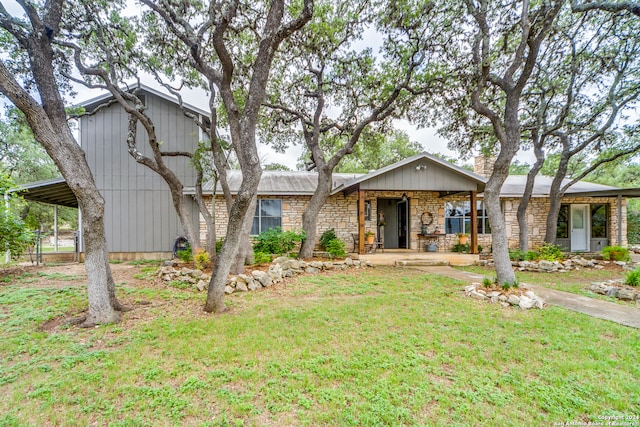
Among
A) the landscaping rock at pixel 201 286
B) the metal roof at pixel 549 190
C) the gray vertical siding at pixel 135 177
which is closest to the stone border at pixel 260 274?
the landscaping rock at pixel 201 286

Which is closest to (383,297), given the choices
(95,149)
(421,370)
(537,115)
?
(421,370)

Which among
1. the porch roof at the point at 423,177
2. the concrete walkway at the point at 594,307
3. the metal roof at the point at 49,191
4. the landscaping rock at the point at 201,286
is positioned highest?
the porch roof at the point at 423,177

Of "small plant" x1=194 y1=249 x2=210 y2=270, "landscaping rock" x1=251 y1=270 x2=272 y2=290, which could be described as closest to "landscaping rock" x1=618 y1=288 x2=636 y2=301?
"landscaping rock" x1=251 y1=270 x2=272 y2=290

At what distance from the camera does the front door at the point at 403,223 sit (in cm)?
1141

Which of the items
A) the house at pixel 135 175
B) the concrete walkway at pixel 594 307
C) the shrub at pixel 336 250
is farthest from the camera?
the house at pixel 135 175

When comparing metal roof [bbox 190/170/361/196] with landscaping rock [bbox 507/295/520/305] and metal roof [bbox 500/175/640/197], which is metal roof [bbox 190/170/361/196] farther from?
metal roof [bbox 500/175/640/197]

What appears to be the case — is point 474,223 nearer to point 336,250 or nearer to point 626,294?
point 626,294

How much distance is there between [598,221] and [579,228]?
94 cm

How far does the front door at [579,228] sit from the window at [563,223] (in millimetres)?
206

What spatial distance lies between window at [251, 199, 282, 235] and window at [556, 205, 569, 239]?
41.5 feet

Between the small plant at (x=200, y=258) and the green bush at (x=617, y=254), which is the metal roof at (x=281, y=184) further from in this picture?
the green bush at (x=617, y=254)

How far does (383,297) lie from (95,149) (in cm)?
1163

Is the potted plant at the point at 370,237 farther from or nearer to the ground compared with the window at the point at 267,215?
nearer to the ground

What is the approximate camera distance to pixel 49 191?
9.52m
